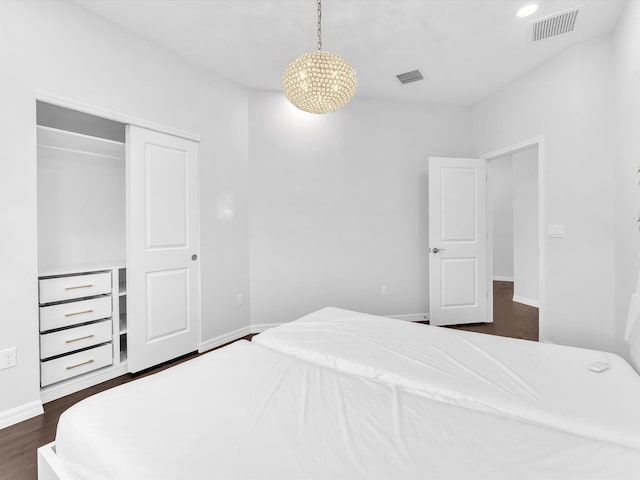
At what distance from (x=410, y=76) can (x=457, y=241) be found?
192 centimetres

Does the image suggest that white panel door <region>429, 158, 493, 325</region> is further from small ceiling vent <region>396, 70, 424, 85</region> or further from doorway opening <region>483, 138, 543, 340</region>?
small ceiling vent <region>396, 70, 424, 85</region>

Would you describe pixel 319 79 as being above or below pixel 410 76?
below

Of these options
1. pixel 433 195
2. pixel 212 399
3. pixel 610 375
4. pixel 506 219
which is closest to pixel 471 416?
pixel 610 375

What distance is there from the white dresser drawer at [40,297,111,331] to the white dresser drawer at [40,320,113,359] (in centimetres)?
5

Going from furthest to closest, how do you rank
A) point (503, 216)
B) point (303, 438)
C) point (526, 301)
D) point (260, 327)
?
point (503, 216) → point (526, 301) → point (260, 327) → point (303, 438)

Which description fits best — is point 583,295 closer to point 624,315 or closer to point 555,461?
point 624,315

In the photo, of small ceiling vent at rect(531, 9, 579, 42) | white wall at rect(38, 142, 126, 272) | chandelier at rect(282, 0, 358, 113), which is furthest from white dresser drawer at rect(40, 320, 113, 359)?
small ceiling vent at rect(531, 9, 579, 42)

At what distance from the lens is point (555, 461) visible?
0.88 meters

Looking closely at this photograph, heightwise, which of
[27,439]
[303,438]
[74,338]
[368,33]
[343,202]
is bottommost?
[27,439]

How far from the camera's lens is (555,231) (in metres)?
3.06

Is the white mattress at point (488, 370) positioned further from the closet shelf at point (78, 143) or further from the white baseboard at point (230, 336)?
the closet shelf at point (78, 143)

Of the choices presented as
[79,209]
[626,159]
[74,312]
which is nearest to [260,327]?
[74,312]

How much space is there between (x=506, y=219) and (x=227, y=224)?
6.38 meters

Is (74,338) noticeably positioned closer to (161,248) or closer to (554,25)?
(161,248)
